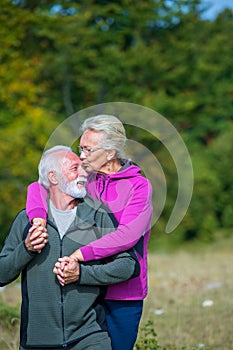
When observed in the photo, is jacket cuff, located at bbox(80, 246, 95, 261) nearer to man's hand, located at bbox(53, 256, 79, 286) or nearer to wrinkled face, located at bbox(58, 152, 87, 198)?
man's hand, located at bbox(53, 256, 79, 286)

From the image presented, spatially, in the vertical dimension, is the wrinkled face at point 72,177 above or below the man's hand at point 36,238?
above

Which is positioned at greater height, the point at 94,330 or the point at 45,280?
the point at 45,280

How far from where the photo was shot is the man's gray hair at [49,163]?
3.76 meters

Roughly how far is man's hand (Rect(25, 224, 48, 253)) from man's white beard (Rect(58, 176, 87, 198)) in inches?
Result: 10.3

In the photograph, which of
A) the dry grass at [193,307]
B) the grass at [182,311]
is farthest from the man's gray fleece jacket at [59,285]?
the dry grass at [193,307]

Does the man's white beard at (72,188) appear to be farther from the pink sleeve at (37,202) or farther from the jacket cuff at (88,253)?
the jacket cuff at (88,253)

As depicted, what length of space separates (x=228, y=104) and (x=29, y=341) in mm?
29236

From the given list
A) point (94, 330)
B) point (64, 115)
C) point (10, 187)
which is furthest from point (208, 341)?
point (64, 115)

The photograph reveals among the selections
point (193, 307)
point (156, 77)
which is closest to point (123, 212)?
point (193, 307)

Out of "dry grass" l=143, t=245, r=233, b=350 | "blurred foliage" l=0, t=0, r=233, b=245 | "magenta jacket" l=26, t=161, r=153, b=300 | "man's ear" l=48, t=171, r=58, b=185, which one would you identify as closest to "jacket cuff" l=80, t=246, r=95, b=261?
"magenta jacket" l=26, t=161, r=153, b=300

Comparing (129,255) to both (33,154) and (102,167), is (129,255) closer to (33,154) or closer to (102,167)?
(102,167)

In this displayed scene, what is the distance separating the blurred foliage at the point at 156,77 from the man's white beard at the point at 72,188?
746 inches

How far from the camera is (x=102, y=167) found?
12.9ft

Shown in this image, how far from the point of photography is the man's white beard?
3736mm
